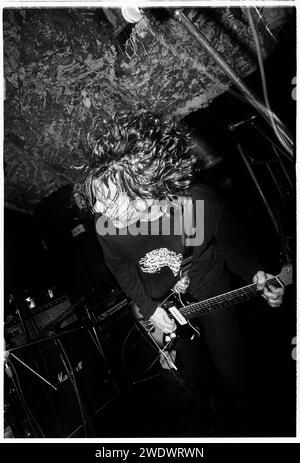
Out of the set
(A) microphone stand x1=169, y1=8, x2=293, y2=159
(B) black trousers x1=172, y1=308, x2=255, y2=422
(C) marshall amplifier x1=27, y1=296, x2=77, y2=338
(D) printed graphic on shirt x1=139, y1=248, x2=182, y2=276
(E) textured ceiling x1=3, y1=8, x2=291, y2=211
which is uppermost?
(E) textured ceiling x1=3, y1=8, x2=291, y2=211

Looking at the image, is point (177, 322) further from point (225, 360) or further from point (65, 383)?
point (65, 383)

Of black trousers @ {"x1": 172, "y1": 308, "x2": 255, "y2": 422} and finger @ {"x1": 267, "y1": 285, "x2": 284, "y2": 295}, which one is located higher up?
finger @ {"x1": 267, "y1": 285, "x2": 284, "y2": 295}

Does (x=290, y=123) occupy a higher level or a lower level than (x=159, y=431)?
higher

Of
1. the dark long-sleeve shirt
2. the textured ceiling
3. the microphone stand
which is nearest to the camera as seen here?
the microphone stand

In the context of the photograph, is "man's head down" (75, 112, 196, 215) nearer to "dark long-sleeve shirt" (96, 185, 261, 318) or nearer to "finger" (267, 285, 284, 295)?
"dark long-sleeve shirt" (96, 185, 261, 318)

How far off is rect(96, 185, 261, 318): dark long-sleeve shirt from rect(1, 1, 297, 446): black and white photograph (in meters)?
0.01

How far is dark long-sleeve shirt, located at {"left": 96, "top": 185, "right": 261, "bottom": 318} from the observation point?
166cm

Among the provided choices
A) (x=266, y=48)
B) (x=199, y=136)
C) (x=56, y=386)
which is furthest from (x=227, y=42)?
(x=56, y=386)

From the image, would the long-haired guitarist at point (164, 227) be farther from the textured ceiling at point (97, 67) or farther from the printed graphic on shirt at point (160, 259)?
the textured ceiling at point (97, 67)

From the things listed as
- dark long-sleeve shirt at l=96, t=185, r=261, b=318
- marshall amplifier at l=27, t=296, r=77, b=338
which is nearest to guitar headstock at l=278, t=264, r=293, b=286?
dark long-sleeve shirt at l=96, t=185, r=261, b=318

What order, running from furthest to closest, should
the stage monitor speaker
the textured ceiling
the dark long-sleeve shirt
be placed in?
the textured ceiling, the stage monitor speaker, the dark long-sleeve shirt
